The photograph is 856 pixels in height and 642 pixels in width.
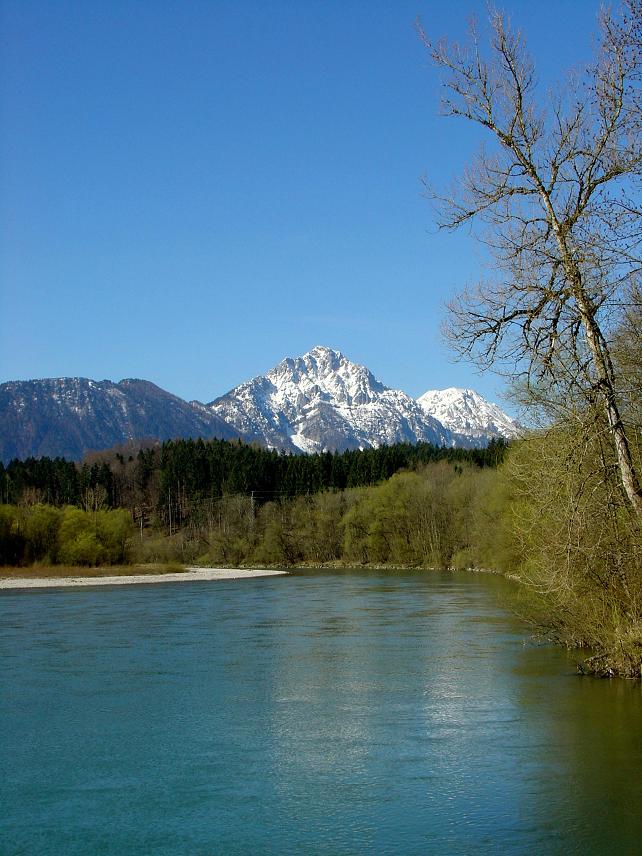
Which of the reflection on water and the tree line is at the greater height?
the tree line

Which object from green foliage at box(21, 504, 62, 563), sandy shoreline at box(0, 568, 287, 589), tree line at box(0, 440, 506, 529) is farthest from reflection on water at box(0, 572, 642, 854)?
tree line at box(0, 440, 506, 529)

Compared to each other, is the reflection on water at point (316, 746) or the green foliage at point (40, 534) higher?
the green foliage at point (40, 534)

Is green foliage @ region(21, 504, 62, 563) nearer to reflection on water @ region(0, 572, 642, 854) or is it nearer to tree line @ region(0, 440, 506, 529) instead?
tree line @ region(0, 440, 506, 529)

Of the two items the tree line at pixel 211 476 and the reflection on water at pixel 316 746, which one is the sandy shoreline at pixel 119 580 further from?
the tree line at pixel 211 476

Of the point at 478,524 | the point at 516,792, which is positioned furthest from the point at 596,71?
the point at 478,524

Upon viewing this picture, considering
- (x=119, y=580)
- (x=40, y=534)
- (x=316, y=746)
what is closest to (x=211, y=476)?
(x=40, y=534)

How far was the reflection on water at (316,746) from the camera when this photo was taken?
10914 millimetres

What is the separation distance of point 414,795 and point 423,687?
7519mm

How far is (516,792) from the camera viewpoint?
12.2 metres

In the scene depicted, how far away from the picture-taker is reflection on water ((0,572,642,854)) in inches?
430

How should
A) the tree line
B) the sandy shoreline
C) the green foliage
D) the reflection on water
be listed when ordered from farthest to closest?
the tree line → the green foliage → the sandy shoreline → the reflection on water

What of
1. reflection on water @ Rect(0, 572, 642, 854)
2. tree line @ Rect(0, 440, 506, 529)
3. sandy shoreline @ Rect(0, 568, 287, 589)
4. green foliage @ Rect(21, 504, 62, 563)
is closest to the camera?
reflection on water @ Rect(0, 572, 642, 854)

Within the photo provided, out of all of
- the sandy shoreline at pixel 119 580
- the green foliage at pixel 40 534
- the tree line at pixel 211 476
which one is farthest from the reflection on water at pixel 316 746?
the tree line at pixel 211 476

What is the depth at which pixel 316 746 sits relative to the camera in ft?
48.6
